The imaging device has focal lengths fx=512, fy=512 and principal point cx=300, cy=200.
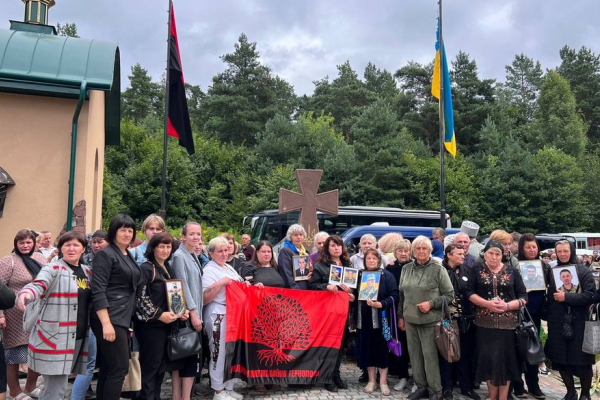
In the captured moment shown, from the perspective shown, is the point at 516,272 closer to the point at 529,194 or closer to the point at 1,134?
the point at 1,134

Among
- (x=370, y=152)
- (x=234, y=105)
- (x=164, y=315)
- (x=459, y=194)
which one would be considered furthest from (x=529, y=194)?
(x=164, y=315)

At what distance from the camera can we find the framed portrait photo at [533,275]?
646cm

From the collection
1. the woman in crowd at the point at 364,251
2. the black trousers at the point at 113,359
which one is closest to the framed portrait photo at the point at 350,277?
the woman in crowd at the point at 364,251

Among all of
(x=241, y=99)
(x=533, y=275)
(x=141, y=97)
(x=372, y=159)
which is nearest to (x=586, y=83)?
(x=372, y=159)

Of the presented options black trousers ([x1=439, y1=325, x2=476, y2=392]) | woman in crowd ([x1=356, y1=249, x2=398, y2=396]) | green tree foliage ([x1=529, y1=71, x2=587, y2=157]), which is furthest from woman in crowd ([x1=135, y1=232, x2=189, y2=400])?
green tree foliage ([x1=529, y1=71, x2=587, y2=157])

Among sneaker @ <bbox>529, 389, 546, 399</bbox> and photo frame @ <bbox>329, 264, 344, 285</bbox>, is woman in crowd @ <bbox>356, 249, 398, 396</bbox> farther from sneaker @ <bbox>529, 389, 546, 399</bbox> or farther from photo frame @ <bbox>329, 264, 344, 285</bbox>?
sneaker @ <bbox>529, 389, 546, 399</bbox>

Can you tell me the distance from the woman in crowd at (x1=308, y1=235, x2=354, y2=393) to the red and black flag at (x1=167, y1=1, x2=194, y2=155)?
802cm

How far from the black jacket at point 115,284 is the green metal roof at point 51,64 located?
6.92 meters

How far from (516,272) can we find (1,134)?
9.98 metres

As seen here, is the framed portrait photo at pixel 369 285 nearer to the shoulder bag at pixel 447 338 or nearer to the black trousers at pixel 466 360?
the shoulder bag at pixel 447 338

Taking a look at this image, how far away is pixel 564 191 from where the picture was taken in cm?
3644

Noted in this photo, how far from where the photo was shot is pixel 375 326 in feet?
21.9

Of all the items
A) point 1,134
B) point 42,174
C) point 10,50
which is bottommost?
point 42,174

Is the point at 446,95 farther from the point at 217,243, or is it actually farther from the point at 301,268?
the point at 217,243
